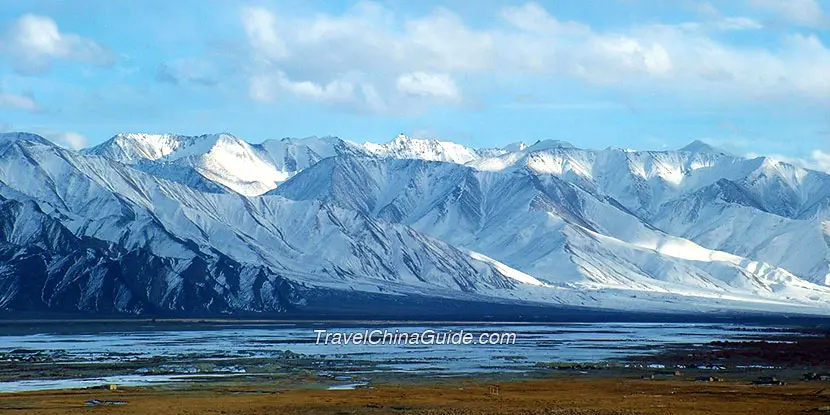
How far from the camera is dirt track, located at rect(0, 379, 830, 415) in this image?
72562 mm

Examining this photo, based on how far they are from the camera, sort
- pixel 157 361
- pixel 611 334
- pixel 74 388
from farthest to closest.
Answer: pixel 611 334 → pixel 157 361 → pixel 74 388

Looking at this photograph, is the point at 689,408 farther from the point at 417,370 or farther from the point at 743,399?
the point at 417,370

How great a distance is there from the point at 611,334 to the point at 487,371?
9025cm

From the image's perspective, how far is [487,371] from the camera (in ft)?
346

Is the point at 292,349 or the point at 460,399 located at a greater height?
the point at 292,349

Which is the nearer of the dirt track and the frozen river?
the dirt track

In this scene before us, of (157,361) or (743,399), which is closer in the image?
(743,399)

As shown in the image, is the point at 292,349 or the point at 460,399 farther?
the point at 292,349

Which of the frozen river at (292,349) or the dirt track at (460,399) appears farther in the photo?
the frozen river at (292,349)

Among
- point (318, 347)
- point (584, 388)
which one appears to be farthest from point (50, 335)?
point (584, 388)

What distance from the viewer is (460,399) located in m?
79.7

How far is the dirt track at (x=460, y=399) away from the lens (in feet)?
238

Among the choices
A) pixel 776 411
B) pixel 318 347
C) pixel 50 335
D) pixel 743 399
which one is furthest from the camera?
pixel 50 335

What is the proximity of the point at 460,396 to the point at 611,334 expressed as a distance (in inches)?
4483
